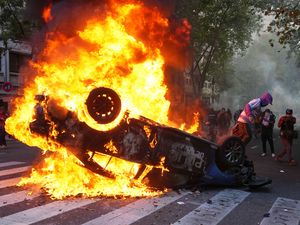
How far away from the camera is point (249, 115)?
10.0m

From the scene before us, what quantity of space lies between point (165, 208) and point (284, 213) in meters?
1.94

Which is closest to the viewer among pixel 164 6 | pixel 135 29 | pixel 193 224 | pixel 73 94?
pixel 193 224

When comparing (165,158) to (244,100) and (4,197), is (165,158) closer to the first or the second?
(4,197)

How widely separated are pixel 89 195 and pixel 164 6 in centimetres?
559

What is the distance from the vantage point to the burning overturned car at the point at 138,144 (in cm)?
690

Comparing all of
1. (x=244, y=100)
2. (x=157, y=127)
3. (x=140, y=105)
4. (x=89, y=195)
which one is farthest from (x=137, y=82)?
(x=244, y=100)

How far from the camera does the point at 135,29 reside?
945 centimetres

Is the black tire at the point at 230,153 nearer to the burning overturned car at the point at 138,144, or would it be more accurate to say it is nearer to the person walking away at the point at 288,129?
the burning overturned car at the point at 138,144

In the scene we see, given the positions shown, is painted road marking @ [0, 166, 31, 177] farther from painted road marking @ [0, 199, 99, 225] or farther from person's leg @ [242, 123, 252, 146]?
person's leg @ [242, 123, 252, 146]

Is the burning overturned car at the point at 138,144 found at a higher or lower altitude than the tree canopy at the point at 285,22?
lower

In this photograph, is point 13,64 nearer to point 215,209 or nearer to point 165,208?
point 165,208

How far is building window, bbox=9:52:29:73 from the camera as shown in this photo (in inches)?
1224

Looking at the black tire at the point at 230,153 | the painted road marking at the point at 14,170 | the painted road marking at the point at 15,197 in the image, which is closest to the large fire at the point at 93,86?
the painted road marking at the point at 15,197

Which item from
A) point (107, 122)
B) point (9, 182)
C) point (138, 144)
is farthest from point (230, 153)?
point (9, 182)
